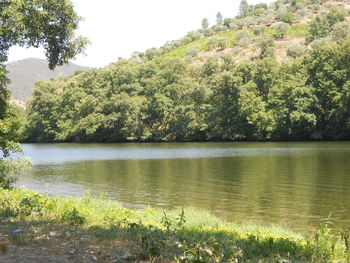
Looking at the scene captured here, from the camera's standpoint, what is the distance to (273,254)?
25.4ft

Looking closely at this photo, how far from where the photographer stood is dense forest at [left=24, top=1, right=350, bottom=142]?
73.8 metres

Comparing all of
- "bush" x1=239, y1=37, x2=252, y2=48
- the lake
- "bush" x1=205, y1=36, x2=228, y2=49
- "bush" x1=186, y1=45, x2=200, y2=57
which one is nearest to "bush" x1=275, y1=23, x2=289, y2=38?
"bush" x1=239, y1=37, x2=252, y2=48

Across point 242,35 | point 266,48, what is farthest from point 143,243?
point 242,35

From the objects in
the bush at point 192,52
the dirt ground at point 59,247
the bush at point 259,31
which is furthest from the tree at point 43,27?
the bush at point 259,31

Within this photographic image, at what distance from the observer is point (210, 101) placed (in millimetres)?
93125

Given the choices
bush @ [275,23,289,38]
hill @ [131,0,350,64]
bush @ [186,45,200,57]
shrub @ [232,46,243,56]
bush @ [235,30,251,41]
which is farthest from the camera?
bush @ [235,30,251,41]

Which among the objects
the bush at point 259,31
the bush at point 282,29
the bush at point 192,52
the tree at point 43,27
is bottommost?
the tree at point 43,27

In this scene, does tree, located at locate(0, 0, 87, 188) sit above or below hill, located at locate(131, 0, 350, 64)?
below

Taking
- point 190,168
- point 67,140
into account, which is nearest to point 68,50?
point 190,168

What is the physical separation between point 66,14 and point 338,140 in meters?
65.7

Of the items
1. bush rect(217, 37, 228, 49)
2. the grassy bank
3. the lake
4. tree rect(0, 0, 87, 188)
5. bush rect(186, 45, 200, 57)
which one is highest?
bush rect(217, 37, 228, 49)

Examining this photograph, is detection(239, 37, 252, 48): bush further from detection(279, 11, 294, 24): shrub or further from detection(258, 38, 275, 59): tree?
detection(279, 11, 294, 24): shrub

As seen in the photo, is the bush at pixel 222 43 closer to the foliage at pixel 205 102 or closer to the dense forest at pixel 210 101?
the dense forest at pixel 210 101

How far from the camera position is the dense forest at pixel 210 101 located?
242ft
